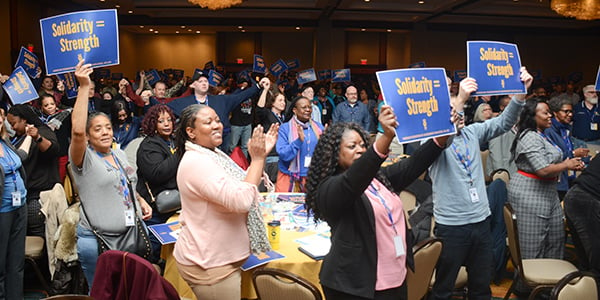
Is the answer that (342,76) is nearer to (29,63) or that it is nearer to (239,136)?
(239,136)

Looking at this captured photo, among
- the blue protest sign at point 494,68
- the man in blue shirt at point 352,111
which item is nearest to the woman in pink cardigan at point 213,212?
the blue protest sign at point 494,68

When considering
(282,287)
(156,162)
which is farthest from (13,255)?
(282,287)

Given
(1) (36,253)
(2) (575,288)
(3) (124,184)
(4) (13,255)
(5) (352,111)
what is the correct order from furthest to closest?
(5) (352,111)
(1) (36,253)
(4) (13,255)
(3) (124,184)
(2) (575,288)

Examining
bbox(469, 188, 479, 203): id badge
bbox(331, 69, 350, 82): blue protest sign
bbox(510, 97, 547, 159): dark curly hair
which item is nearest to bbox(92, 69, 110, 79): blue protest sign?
bbox(331, 69, 350, 82): blue protest sign

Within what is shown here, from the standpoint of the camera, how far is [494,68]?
279 centimetres

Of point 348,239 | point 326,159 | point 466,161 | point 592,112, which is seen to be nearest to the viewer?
point 348,239

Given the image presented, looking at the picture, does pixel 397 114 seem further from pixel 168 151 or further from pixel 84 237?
pixel 168 151

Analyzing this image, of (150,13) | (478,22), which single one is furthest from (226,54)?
(478,22)

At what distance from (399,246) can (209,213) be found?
0.85m

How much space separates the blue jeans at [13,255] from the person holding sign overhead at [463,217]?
2795 millimetres

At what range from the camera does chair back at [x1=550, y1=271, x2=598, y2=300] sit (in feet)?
7.82

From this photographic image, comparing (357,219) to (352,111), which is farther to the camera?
(352,111)

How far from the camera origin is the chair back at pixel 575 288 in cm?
238

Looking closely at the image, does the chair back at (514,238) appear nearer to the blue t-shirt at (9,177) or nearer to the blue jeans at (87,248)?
the blue jeans at (87,248)
